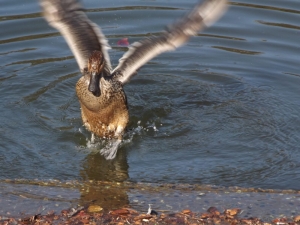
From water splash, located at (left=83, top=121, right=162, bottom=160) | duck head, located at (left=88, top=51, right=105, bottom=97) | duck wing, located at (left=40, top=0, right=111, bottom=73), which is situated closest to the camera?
duck head, located at (left=88, top=51, right=105, bottom=97)

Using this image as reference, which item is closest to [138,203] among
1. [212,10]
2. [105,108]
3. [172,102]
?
[105,108]

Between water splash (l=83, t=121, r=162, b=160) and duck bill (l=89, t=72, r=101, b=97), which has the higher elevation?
duck bill (l=89, t=72, r=101, b=97)

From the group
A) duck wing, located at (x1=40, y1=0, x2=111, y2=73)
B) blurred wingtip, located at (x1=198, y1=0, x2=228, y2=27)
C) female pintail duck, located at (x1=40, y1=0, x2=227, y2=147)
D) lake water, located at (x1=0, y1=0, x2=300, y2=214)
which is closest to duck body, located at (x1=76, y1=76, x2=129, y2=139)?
female pintail duck, located at (x1=40, y1=0, x2=227, y2=147)

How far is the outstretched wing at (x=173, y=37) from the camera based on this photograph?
752 cm

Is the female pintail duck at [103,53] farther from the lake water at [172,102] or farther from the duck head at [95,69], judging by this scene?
the lake water at [172,102]

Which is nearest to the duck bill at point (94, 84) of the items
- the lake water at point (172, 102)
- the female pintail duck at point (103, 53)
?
the female pintail duck at point (103, 53)

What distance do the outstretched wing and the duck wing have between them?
0.93 feet

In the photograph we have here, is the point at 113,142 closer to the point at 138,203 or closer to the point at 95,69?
the point at 95,69

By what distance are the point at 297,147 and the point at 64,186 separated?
3050mm

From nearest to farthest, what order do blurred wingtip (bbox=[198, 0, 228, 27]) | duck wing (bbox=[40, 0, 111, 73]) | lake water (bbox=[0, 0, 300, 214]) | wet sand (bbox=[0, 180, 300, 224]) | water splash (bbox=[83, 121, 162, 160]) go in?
wet sand (bbox=[0, 180, 300, 224]) < blurred wingtip (bbox=[198, 0, 228, 27]) < lake water (bbox=[0, 0, 300, 214]) < duck wing (bbox=[40, 0, 111, 73]) < water splash (bbox=[83, 121, 162, 160])

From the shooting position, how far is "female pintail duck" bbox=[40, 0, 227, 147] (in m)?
7.70

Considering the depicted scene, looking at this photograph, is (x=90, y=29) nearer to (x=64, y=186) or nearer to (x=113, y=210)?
(x=64, y=186)

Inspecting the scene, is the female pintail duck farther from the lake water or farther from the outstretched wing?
the lake water

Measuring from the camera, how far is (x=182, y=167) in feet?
24.5
